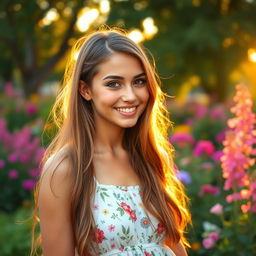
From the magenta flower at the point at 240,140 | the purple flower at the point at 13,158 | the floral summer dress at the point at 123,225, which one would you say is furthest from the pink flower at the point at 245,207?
the purple flower at the point at 13,158

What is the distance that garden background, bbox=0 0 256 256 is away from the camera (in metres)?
4.87

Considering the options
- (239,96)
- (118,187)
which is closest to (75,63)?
(118,187)

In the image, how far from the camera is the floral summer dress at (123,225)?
247cm

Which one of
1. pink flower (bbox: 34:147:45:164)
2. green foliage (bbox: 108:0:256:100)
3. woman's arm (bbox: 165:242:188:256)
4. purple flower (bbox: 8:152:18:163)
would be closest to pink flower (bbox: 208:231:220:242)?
woman's arm (bbox: 165:242:188:256)

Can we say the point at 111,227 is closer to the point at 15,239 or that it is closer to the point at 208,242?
the point at 208,242

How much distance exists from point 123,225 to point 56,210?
287 millimetres

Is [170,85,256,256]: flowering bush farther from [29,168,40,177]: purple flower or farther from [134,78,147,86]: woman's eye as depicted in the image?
[29,168,40,177]: purple flower

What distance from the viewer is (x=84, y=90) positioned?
2.63 metres

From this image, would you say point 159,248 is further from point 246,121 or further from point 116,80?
point 246,121

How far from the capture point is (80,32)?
2248 cm

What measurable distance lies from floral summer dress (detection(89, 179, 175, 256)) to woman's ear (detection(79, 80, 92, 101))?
37 cm

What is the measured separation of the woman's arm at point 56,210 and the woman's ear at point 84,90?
33 cm

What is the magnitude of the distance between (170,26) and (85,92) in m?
18.0

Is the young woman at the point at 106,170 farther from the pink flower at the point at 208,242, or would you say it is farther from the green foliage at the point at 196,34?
the green foliage at the point at 196,34
